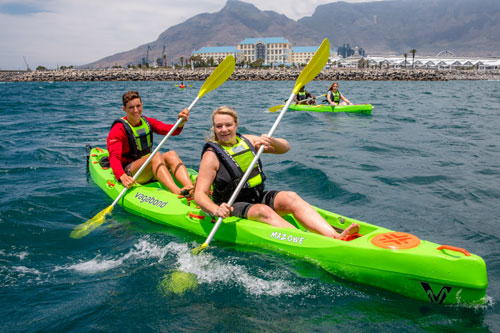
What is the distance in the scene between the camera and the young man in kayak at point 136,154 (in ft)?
18.2

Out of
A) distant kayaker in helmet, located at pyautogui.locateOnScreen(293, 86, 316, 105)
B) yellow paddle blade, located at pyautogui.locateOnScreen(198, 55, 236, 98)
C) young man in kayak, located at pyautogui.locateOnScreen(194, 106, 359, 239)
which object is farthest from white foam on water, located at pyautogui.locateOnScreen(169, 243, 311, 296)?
distant kayaker in helmet, located at pyautogui.locateOnScreen(293, 86, 316, 105)

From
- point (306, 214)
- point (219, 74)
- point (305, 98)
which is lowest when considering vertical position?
point (306, 214)

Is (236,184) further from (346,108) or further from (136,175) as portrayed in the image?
(346,108)

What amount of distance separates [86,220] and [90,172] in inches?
87.9

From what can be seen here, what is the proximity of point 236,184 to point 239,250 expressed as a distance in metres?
0.72

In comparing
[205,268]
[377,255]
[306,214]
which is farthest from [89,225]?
[377,255]

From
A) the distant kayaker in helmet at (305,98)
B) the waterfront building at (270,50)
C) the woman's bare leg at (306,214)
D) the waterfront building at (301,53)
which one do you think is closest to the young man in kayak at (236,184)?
the woman's bare leg at (306,214)

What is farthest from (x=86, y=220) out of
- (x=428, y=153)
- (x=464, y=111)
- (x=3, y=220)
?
(x=464, y=111)

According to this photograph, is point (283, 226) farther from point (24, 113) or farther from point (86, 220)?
point (24, 113)

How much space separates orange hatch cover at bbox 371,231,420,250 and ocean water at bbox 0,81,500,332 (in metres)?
0.43

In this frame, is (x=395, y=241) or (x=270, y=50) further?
(x=270, y=50)

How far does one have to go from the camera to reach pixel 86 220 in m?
5.41

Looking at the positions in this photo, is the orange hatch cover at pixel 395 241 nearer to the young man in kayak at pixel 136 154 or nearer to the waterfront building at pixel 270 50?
the young man in kayak at pixel 136 154

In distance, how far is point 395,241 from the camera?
3.39m
